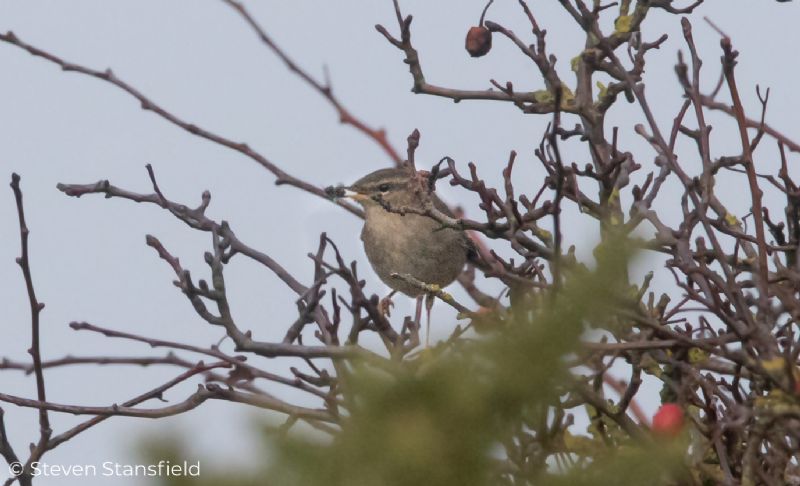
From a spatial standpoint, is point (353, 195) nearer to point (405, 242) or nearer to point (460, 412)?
point (405, 242)

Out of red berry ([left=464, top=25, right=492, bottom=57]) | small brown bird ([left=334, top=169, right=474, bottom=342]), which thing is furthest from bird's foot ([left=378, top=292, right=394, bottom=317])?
red berry ([left=464, top=25, right=492, bottom=57])

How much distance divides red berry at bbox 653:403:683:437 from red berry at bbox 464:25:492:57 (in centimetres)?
260

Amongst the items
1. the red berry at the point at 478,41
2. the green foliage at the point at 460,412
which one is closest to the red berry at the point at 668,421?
the green foliage at the point at 460,412

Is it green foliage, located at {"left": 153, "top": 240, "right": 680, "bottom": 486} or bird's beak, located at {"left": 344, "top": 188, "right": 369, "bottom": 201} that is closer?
green foliage, located at {"left": 153, "top": 240, "right": 680, "bottom": 486}

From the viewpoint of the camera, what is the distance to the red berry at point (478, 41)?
5.27 m

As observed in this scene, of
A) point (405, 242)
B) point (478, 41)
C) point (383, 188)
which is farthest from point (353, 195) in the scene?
point (478, 41)

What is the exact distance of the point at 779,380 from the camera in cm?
269

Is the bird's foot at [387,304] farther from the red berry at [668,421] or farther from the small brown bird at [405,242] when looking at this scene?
the red berry at [668,421]

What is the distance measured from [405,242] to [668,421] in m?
4.85

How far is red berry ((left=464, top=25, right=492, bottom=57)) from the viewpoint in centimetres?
527

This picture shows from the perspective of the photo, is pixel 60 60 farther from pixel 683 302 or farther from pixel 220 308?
pixel 683 302

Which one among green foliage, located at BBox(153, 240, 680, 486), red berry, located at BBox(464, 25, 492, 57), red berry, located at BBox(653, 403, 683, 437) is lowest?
green foliage, located at BBox(153, 240, 680, 486)

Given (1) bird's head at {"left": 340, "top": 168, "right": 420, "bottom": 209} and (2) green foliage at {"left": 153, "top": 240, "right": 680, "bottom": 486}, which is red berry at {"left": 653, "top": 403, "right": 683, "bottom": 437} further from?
(1) bird's head at {"left": 340, "top": 168, "right": 420, "bottom": 209}

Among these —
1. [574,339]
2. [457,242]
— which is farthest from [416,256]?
[574,339]
